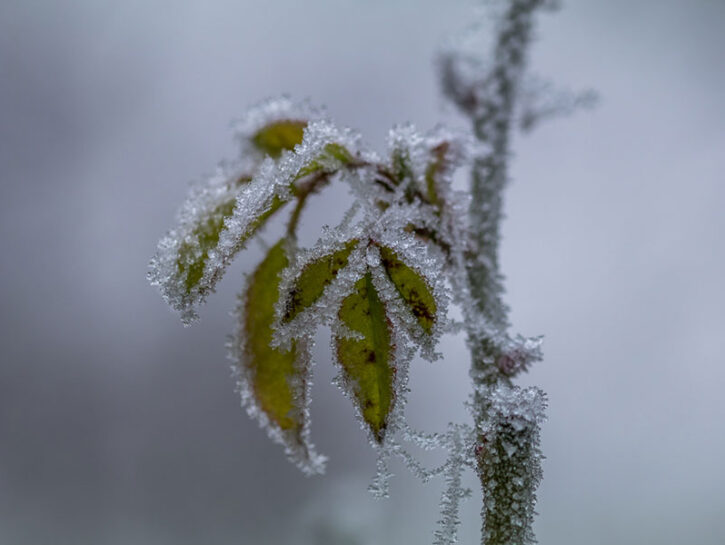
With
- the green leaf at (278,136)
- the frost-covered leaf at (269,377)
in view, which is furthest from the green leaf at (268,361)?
the green leaf at (278,136)

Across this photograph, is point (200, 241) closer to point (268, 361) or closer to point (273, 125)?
point (268, 361)

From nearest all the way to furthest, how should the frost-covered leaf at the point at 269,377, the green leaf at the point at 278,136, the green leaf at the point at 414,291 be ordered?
the green leaf at the point at 414,291 → the frost-covered leaf at the point at 269,377 → the green leaf at the point at 278,136

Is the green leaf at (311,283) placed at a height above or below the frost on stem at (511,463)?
above

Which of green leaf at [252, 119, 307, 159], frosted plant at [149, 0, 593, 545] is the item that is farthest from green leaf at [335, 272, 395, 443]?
green leaf at [252, 119, 307, 159]

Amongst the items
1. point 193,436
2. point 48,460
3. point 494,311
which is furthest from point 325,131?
point 48,460

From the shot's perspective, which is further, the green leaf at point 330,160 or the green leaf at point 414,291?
the green leaf at point 330,160

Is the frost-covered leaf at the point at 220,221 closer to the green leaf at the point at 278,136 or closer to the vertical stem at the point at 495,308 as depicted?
the green leaf at the point at 278,136

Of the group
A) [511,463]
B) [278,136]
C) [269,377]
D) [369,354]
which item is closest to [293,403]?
[269,377]

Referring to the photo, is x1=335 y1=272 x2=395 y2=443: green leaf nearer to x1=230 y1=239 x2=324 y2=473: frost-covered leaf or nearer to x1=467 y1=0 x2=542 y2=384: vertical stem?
x1=230 y1=239 x2=324 y2=473: frost-covered leaf
